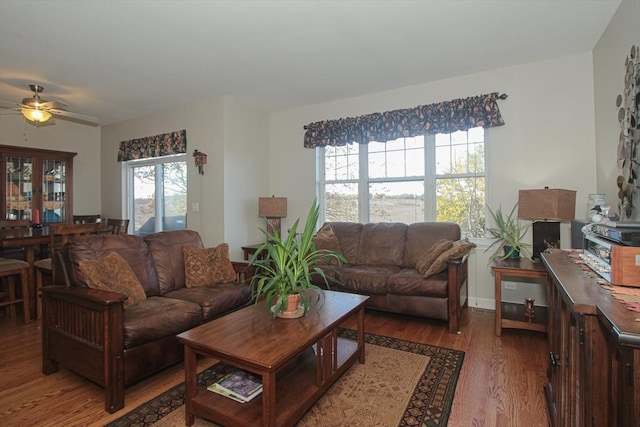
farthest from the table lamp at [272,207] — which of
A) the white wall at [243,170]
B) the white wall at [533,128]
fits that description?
the white wall at [533,128]

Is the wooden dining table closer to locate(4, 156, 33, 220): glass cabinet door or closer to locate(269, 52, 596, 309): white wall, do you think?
locate(4, 156, 33, 220): glass cabinet door

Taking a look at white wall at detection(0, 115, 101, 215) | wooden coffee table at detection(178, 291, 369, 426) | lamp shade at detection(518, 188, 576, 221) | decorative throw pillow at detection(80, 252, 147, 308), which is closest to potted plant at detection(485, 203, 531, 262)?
lamp shade at detection(518, 188, 576, 221)

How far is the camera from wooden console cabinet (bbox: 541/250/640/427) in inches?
32.7

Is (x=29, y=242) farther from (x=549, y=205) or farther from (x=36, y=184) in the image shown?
(x=549, y=205)

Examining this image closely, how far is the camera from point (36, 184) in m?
4.87

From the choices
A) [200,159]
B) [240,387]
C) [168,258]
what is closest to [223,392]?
[240,387]

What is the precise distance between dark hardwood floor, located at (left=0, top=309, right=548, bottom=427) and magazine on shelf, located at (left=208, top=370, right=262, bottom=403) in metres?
0.56

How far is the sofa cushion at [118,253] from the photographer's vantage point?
227 centimetres

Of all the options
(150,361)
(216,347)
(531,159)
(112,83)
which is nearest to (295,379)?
(216,347)

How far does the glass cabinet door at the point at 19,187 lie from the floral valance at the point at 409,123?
13.5 ft

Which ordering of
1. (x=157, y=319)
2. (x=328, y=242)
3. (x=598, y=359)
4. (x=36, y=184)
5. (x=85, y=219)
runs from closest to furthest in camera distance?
(x=598, y=359) → (x=157, y=319) → (x=328, y=242) → (x=36, y=184) → (x=85, y=219)

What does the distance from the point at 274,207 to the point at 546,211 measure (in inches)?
123

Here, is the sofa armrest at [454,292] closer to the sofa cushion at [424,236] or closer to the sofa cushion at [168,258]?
the sofa cushion at [424,236]

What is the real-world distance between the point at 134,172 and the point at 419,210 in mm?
4735
